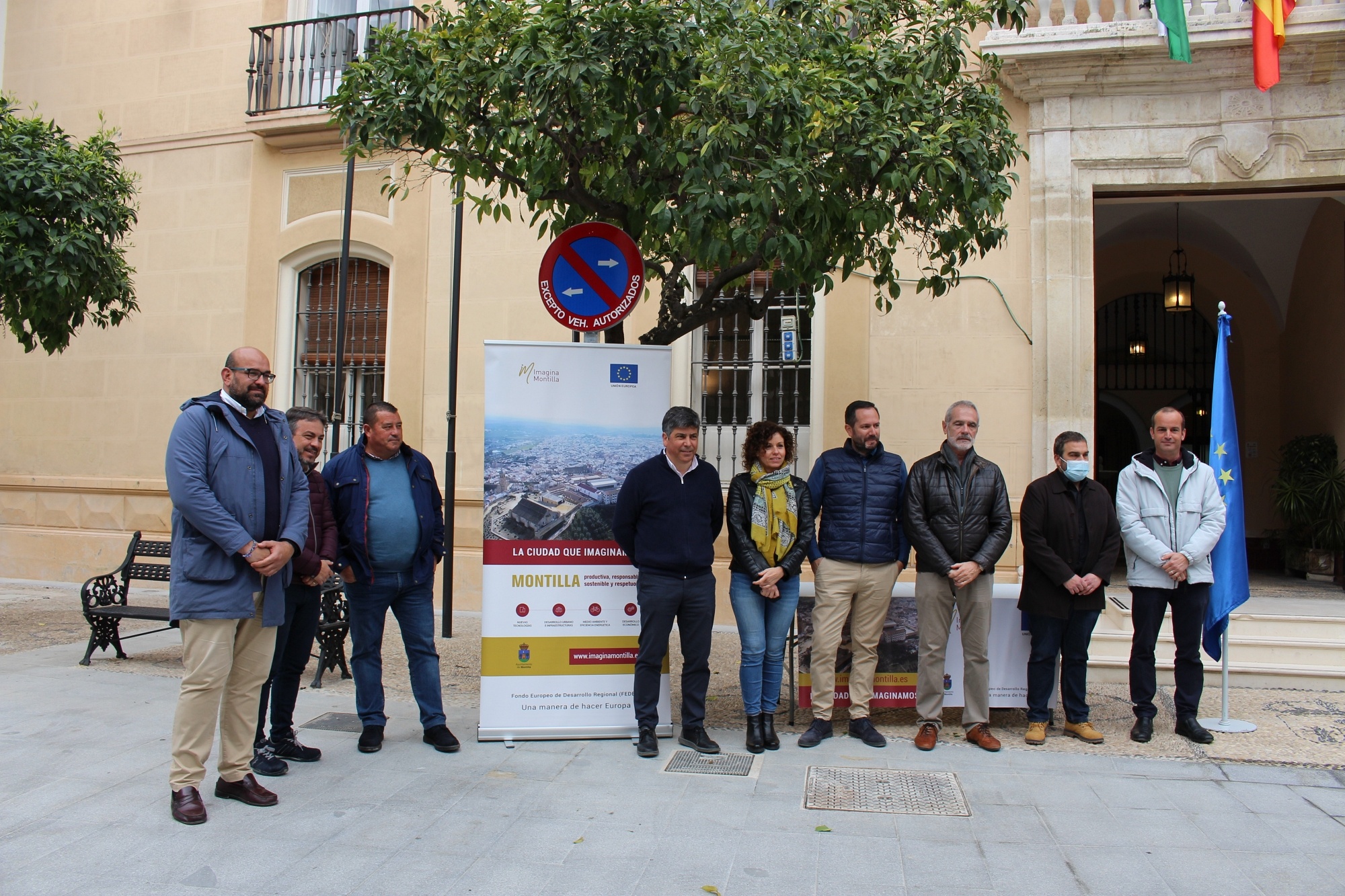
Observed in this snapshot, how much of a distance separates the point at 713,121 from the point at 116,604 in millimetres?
6020

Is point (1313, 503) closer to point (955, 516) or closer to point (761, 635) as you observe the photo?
point (955, 516)

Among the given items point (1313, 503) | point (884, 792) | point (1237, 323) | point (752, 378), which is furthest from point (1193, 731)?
point (1237, 323)

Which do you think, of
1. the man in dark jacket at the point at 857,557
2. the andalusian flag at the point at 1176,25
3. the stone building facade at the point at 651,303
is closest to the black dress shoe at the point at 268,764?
the man in dark jacket at the point at 857,557

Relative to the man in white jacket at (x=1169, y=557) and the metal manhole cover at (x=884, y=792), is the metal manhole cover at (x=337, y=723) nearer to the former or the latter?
the metal manhole cover at (x=884, y=792)

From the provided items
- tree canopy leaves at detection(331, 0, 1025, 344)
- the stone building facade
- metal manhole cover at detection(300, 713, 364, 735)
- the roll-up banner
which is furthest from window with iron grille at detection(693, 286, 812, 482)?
metal manhole cover at detection(300, 713, 364, 735)

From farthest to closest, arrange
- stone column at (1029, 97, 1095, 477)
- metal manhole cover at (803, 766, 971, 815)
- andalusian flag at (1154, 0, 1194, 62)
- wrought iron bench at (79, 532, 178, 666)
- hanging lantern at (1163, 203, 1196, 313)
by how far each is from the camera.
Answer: hanging lantern at (1163, 203, 1196, 313), stone column at (1029, 97, 1095, 477), andalusian flag at (1154, 0, 1194, 62), wrought iron bench at (79, 532, 178, 666), metal manhole cover at (803, 766, 971, 815)

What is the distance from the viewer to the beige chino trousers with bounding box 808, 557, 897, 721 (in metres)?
5.62

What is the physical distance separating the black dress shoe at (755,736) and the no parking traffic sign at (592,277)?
7.63ft

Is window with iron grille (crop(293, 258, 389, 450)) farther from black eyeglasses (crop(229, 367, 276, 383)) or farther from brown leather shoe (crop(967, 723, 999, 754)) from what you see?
brown leather shoe (crop(967, 723, 999, 754))

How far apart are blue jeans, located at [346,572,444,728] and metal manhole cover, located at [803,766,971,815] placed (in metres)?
2.07

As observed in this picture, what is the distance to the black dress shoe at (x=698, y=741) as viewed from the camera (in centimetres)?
528

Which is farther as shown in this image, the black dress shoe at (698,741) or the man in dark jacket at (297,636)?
the black dress shoe at (698,741)

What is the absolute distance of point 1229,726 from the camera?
593 centimetres

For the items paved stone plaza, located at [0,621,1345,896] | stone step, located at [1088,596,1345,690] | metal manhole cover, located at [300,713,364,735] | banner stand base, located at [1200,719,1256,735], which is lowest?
paved stone plaza, located at [0,621,1345,896]
